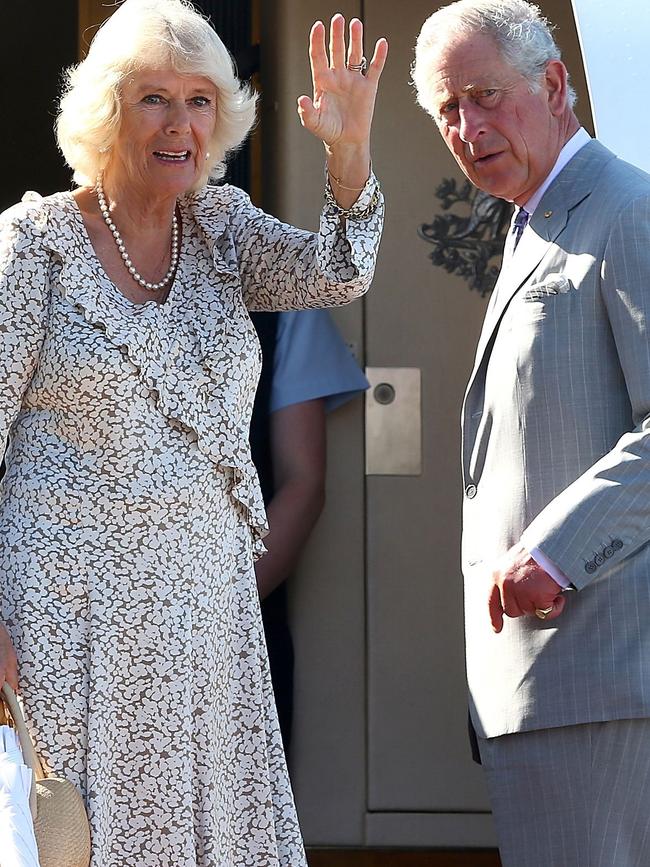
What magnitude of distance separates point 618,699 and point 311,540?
1.80 metres

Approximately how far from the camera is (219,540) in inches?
96.8

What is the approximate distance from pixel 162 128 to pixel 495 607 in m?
0.97

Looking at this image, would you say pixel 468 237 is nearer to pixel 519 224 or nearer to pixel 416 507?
pixel 416 507

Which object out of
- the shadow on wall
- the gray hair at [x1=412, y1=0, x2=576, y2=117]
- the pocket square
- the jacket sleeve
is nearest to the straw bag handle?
the jacket sleeve

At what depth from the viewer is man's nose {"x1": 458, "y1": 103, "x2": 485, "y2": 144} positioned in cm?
265

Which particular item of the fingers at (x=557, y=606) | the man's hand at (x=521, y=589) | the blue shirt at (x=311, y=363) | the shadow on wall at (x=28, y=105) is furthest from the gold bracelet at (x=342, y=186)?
the shadow on wall at (x=28, y=105)

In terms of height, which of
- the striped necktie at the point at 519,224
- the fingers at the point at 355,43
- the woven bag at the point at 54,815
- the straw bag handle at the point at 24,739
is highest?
the fingers at the point at 355,43

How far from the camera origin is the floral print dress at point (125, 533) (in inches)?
92.3

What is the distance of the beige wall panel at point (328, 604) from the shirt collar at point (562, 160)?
1.42 metres

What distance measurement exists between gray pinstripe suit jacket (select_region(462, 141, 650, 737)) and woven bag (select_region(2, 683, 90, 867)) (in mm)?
730

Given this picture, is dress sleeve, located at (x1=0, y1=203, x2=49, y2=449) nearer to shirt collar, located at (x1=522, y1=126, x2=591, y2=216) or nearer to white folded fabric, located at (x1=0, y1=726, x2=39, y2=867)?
Result: white folded fabric, located at (x1=0, y1=726, x2=39, y2=867)

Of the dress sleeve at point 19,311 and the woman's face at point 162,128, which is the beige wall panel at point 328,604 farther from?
the dress sleeve at point 19,311

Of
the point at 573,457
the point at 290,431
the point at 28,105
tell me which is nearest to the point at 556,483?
the point at 573,457

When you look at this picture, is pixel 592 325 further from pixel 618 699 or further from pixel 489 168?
pixel 618 699
